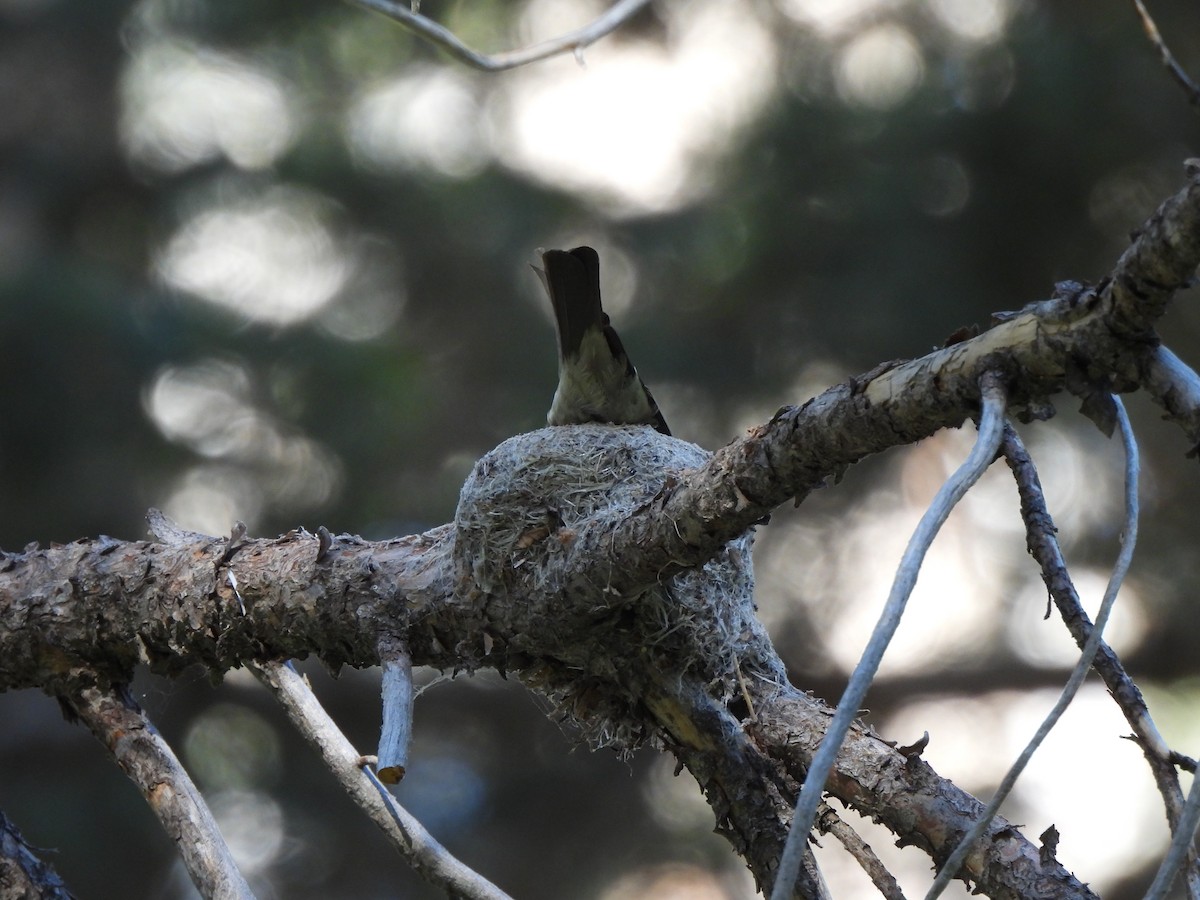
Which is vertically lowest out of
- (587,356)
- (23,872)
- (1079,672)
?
(23,872)

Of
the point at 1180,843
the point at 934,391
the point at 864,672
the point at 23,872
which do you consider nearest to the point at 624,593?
the point at 934,391

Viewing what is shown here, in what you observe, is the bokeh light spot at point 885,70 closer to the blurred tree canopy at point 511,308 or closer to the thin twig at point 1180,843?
the blurred tree canopy at point 511,308

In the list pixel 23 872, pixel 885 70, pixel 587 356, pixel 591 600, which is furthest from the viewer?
pixel 885 70

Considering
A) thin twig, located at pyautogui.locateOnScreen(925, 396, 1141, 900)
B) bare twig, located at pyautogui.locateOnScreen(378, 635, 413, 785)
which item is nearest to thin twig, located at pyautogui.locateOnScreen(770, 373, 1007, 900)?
thin twig, located at pyautogui.locateOnScreen(925, 396, 1141, 900)

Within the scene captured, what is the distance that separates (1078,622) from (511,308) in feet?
13.6

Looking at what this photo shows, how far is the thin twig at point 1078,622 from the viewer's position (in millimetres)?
1118

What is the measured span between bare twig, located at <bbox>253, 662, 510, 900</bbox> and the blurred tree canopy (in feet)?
8.63

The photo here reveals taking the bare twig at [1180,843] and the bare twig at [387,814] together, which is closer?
the bare twig at [1180,843]

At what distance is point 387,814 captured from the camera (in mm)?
1750

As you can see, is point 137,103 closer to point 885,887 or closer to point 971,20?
point 971,20

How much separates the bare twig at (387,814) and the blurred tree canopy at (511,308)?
2.63 meters

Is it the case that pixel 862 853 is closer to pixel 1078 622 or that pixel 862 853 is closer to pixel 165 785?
pixel 1078 622

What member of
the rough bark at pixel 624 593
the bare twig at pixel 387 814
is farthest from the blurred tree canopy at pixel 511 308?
the bare twig at pixel 387 814

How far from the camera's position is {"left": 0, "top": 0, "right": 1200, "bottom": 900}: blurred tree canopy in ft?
15.2
